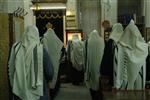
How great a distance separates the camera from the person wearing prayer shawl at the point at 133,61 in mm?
4535

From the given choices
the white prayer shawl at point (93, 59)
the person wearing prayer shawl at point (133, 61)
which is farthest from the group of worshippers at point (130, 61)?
the white prayer shawl at point (93, 59)

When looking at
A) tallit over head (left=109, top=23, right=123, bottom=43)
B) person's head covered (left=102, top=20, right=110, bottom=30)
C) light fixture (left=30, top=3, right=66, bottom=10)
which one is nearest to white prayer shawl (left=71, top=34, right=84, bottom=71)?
light fixture (left=30, top=3, right=66, bottom=10)

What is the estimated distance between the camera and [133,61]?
4.53 metres

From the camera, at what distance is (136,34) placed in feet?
15.5

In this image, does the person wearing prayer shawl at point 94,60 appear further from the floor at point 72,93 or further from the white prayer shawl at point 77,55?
the white prayer shawl at point 77,55

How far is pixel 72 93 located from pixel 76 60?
133cm

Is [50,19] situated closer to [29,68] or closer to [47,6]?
[47,6]

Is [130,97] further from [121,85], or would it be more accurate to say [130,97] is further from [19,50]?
[19,50]

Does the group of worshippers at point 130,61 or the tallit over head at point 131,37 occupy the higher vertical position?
the tallit over head at point 131,37

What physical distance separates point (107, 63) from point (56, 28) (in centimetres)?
709

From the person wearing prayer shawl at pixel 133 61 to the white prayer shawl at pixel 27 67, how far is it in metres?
1.07

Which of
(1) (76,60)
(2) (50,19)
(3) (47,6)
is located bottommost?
(1) (76,60)

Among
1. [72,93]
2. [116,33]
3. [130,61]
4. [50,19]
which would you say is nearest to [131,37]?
[130,61]

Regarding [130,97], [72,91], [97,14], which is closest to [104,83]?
[130,97]
